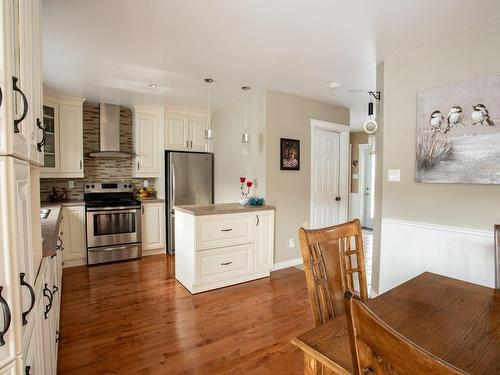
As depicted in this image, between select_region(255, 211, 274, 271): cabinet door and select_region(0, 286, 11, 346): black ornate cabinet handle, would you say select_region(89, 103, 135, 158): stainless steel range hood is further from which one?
select_region(0, 286, 11, 346): black ornate cabinet handle

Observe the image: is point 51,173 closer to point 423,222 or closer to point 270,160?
point 270,160

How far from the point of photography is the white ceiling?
6.07 ft

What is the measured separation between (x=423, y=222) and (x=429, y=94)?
1.09 m

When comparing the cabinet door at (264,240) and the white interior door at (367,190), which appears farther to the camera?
the white interior door at (367,190)

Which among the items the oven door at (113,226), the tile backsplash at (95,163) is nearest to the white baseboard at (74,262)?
the oven door at (113,226)

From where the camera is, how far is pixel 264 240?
353 centimetres

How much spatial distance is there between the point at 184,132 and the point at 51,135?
1857 millimetres

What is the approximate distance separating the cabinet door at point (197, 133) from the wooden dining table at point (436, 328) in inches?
160

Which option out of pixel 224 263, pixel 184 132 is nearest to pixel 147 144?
pixel 184 132

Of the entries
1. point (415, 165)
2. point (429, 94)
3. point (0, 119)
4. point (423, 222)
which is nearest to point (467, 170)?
point (415, 165)

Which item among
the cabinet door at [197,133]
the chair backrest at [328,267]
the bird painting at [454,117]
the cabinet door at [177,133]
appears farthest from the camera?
the cabinet door at [197,133]

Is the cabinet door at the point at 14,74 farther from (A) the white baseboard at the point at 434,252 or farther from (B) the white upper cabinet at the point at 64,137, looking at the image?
(B) the white upper cabinet at the point at 64,137

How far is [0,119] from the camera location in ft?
2.02

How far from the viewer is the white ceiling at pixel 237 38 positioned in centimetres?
185
